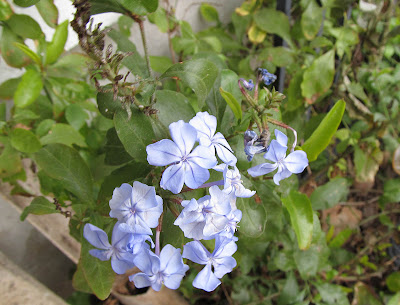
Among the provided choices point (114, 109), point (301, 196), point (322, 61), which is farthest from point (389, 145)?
point (114, 109)

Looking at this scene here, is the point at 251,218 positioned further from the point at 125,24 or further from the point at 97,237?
the point at 125,24

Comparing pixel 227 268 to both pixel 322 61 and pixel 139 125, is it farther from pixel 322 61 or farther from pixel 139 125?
pixel 322 61

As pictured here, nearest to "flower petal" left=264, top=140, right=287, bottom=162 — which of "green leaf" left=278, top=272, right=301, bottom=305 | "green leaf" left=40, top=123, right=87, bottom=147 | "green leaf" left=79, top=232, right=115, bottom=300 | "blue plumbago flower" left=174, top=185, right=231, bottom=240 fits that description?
"blue plumbago flower" left=174, top=185, right=231, bottom=240

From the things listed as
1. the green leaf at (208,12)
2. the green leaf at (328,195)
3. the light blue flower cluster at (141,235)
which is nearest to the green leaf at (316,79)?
the green leaf at (328,195)

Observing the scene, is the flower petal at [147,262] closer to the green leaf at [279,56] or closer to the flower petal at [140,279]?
the flower petal at [140,279]

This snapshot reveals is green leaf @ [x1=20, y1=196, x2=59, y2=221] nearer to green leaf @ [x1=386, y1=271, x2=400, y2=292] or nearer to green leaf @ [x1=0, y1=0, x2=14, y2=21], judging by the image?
green leaf @ [x1=0, y1=0, x2=14, y2=21]

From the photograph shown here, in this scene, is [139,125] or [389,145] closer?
[139,125]
